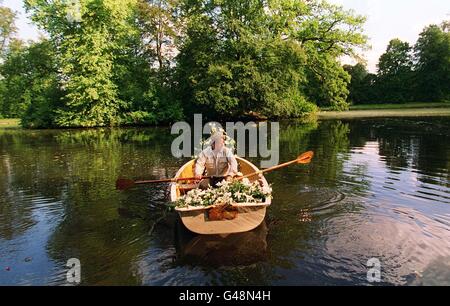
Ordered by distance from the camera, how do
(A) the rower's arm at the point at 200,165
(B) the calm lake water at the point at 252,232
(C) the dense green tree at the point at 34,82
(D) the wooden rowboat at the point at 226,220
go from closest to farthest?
(B) the calm lake water at the point at 252,232, (D) the wooden rowboat at the point at 226,220, (A) the rower's arm at the point at 200,165, (C) the dense green tree at the point at 34,82

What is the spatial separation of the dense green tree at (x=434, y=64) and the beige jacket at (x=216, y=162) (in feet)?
196

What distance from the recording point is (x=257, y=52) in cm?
3297

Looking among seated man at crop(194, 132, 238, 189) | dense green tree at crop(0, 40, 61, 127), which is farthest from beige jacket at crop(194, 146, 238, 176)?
dense green tree at crop(0, 40, 61, 127)

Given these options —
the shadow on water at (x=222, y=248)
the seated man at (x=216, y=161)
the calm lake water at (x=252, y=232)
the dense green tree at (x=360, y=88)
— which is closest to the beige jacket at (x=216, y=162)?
the seated man at (x=216, y=161)

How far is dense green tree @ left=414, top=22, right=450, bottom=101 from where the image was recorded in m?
59.0

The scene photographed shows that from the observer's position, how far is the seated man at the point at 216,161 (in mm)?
8633

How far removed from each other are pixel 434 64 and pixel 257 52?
40309 millimetres

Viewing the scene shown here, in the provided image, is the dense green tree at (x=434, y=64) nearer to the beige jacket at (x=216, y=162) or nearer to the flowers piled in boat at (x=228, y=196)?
the beige jacket at (x=216, y=162)

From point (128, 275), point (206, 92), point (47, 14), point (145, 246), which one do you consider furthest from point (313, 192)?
point (47, 14)

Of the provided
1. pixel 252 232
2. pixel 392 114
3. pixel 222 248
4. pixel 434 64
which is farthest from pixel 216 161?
pixel 434 64

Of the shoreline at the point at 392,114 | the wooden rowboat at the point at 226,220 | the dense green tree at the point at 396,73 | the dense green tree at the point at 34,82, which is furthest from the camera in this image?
the dense green tree at the point at 396,73

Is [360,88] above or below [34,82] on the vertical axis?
above

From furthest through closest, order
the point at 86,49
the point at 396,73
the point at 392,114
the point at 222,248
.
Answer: the point at 396,73 < the point at 392,114 < the point at 86,49 < the point at 222,248

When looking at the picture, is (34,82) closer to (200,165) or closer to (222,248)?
(200,165)
